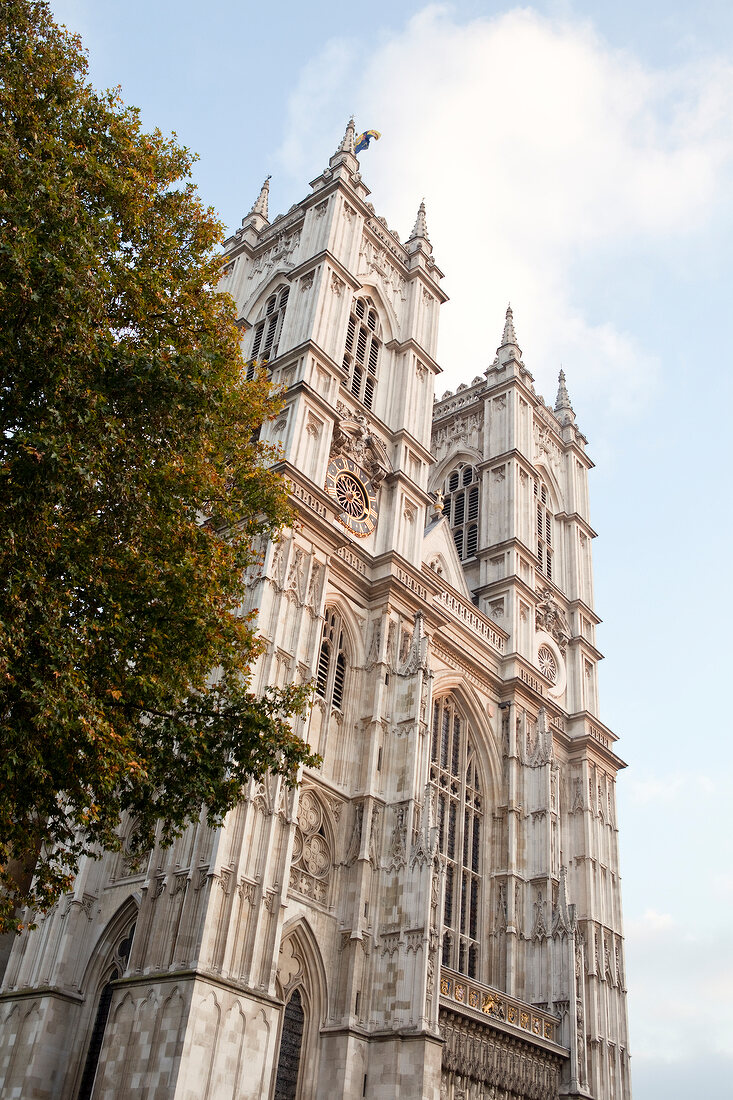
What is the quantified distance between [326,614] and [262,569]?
376cm

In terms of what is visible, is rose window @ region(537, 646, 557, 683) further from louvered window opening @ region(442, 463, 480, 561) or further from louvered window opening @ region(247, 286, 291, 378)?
louvered window opening @ region(247, 286, 291, 378)

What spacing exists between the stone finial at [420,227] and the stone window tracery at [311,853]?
25.4 meters

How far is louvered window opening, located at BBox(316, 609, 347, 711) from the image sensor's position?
27131mm

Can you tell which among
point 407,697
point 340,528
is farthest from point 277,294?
point 407,697

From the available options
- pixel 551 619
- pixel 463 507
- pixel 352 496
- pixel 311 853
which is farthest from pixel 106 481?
pixel 463 507

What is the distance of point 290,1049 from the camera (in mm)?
22344

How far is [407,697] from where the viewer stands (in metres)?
28.0

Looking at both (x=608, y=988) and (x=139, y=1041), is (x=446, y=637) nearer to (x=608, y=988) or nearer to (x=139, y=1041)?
(x=608, y=988)

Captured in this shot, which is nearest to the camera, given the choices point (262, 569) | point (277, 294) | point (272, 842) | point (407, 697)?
point (272, 842)

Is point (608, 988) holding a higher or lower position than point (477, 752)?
lower

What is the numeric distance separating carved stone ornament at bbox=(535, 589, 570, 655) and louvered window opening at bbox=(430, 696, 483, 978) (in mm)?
7786

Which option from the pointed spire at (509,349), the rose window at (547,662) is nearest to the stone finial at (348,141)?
the pointed spire at (509,349)

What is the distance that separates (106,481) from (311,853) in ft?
45.8

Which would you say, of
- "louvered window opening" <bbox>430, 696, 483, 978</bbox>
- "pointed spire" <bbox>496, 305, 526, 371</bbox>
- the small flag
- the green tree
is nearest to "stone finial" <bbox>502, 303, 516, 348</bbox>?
"pointed spire" <bbox>496, 305, 526, 371</bbox>
